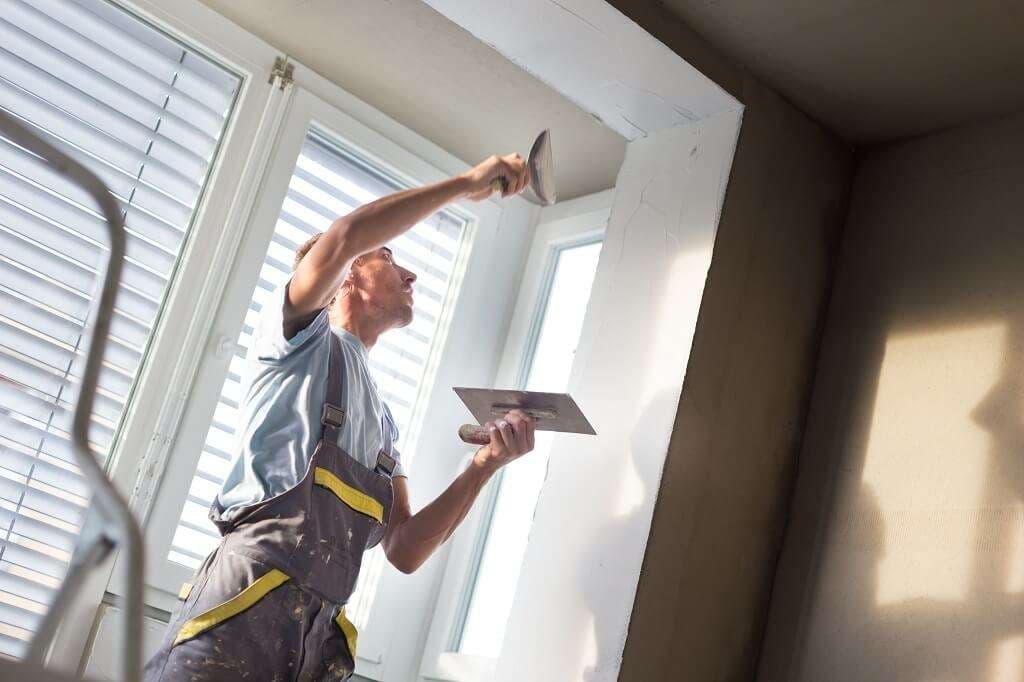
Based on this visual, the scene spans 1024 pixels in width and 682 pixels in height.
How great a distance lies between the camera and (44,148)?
31.5 inches

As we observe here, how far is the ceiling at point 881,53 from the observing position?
194 centimetres

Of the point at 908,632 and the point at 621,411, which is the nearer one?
the point at 908,632

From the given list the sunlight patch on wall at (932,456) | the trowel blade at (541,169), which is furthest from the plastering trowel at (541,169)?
the sunlight patch on wall at (932,456)

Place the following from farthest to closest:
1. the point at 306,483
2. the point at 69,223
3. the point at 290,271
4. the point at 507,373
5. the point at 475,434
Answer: the point at 507,373 < the point at 290,271 < the point at 69,223 < the point at 475,434 < the point at 306,483

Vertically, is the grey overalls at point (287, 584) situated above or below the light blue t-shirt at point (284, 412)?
below

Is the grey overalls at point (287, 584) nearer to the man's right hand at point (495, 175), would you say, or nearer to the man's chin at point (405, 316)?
the man's chin at point (405, 316)

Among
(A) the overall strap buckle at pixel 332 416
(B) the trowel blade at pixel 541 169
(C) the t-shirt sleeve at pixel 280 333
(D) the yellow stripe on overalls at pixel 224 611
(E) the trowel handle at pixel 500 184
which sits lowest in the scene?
(D) the yellow stripe on overalls at pixel 224 611

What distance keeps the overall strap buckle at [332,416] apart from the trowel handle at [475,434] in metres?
0.30

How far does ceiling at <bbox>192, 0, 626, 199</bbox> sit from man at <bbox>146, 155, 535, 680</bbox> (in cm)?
48

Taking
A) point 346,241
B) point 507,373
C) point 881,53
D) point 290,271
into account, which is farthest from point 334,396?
point 881,53

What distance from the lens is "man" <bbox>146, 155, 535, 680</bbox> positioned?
1.62 metres

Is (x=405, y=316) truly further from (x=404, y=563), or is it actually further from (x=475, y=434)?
(x=404, y=563)

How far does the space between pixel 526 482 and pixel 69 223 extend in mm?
1151

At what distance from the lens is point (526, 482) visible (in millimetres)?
2570
